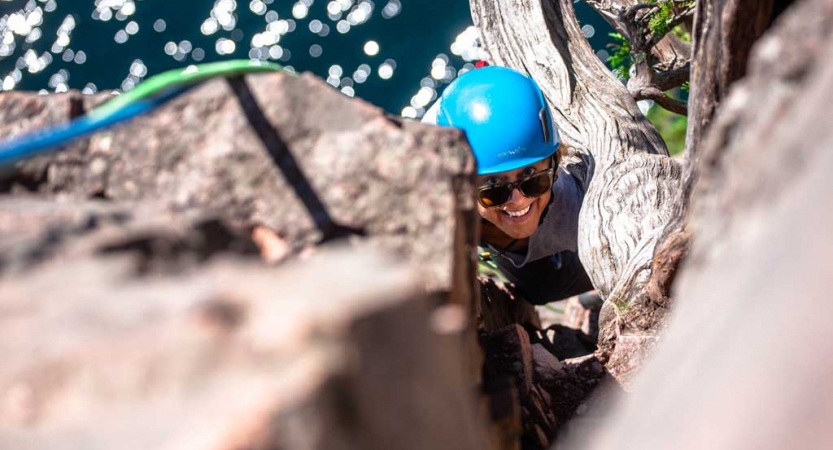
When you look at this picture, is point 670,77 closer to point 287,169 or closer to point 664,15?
point 664,15

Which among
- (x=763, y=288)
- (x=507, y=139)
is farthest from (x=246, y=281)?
(x=507, y=139)

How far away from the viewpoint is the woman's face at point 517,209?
4.05 m

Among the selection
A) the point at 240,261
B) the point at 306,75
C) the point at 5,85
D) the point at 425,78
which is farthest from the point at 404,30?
the point at 240,261

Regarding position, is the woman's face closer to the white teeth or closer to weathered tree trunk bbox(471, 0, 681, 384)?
the white teeth

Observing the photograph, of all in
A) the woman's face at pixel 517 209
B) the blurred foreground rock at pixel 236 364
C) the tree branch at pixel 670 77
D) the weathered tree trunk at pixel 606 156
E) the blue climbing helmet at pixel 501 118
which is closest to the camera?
the blurred foreground rock at pixel 236 364

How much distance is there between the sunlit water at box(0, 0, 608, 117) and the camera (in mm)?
9766

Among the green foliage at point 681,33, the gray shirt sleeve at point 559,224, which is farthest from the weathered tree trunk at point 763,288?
the green foliage at point 681,33

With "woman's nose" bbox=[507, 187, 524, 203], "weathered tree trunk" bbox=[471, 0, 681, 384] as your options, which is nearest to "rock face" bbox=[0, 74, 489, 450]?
"weathered tree trunk" bbox=[471, 0, 681, 384]

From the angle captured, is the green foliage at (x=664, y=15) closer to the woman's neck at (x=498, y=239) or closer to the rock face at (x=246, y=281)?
the woman's neck at (x=498, y=239)

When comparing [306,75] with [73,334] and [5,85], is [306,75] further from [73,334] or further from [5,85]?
[5,85]

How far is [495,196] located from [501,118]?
0.44m

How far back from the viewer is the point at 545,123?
13.3ft

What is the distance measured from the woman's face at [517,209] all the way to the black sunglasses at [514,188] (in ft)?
0.09

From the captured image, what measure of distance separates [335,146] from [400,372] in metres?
0.86
